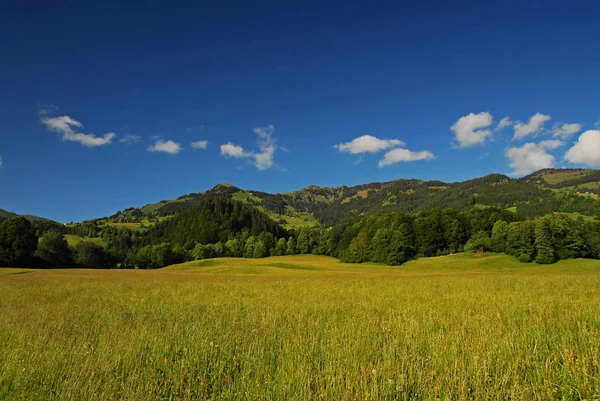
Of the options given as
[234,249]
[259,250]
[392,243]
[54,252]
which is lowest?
[259,250]

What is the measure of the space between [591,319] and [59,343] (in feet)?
42.2

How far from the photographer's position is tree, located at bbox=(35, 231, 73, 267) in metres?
85.3

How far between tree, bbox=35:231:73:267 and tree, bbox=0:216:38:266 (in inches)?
242

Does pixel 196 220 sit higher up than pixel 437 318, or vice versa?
pixel 196 220

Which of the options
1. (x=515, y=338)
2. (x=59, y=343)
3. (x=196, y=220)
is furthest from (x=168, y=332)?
(x=196, y=220)

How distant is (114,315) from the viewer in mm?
10664

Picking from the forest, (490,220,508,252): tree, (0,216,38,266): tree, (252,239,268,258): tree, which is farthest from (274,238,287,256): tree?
(0,216,38,266): tree

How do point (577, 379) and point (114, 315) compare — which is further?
point (114, 315)

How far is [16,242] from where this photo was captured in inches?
2933

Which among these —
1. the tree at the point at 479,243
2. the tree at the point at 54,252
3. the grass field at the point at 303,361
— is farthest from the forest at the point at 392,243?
the grass field at the point at 303,361

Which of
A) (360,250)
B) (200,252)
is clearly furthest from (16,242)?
(360,250)

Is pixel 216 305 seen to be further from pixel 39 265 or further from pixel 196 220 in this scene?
pixel 196 220

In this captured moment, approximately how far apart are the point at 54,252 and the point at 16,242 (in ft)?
46.4

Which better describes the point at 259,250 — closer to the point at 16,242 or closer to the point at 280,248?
the point at 280,248
